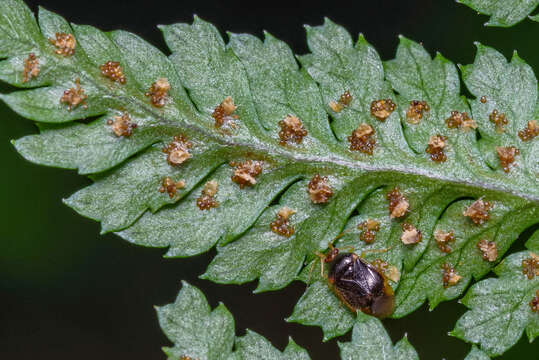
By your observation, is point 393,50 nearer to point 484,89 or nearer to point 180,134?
point 484,89

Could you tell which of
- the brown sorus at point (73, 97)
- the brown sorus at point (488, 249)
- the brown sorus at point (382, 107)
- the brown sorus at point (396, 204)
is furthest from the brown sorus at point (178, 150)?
the brown sorus at point (488, 249)

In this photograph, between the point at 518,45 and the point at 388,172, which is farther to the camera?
the point at 518,45

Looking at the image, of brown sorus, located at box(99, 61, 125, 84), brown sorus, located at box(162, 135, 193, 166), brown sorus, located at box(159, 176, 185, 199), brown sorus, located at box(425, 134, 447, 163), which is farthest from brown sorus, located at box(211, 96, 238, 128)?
brown sorus, located at box(425, 134, 447, 163)

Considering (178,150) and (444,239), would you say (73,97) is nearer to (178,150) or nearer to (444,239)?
(178,150)

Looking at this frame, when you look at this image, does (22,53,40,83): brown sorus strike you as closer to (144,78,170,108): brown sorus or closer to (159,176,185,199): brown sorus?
(144,78,170,108): brown sorus

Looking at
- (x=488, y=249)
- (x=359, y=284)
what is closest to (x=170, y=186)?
(x=359, y=284)

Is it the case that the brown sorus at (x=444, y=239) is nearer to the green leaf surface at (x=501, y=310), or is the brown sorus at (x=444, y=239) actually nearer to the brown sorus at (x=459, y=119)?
the green leaf surface at (x=501, y=310)

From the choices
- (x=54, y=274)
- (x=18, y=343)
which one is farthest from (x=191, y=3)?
(x=18, y=343)
